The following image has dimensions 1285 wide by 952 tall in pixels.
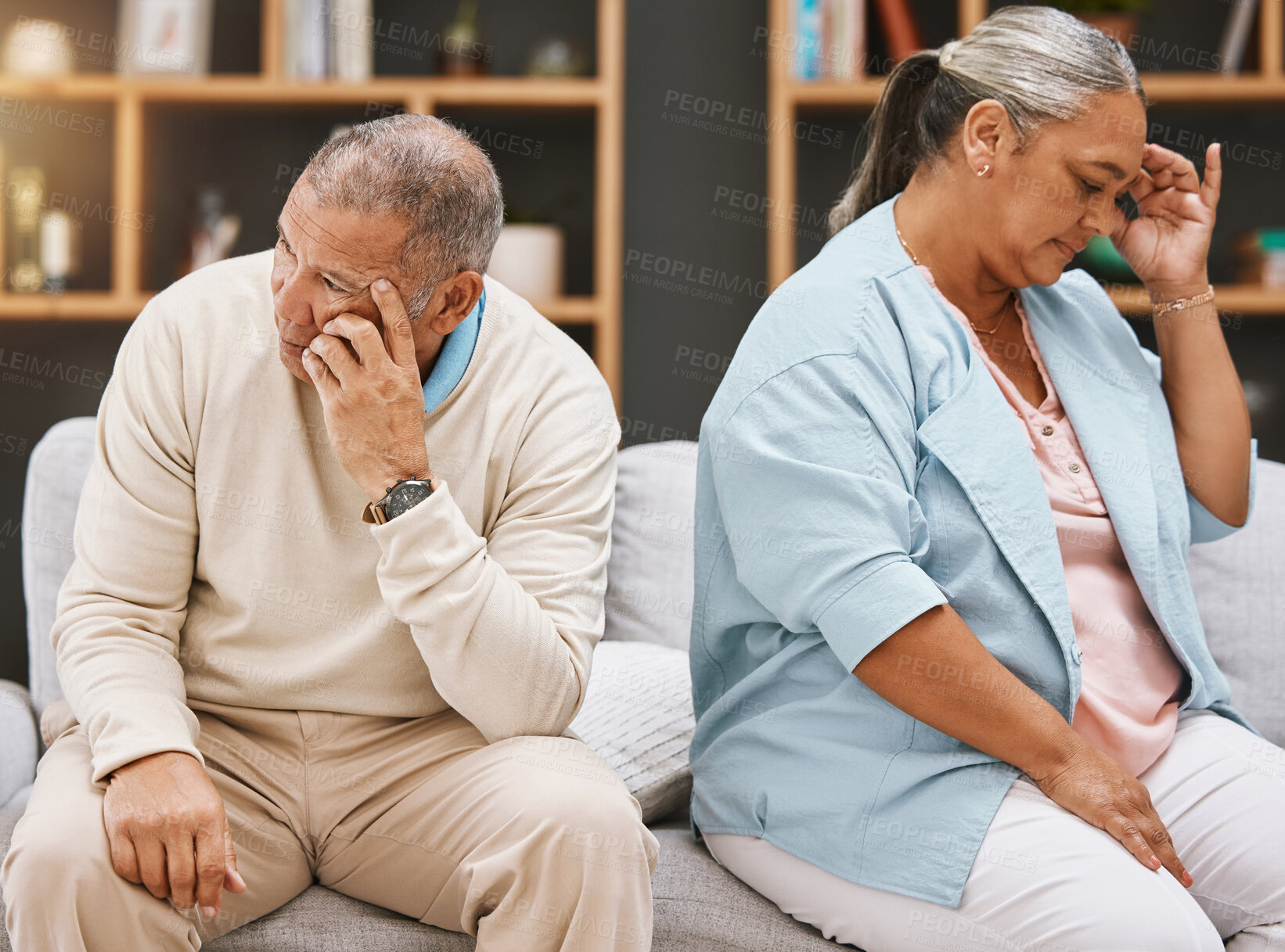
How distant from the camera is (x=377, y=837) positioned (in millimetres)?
1212

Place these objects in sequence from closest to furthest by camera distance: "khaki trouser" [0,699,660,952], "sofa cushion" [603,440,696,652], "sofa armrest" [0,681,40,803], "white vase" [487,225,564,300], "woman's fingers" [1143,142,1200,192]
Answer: "khaki trouser" [0,699,660,952], "sofa armrest" [0,681,40,803], "woman's fingers" [1143,142,1200,192], "sofa cushion" [603,440,696,652], "white vase" [487,225,564,300]

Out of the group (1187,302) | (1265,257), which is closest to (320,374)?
(1187,302)

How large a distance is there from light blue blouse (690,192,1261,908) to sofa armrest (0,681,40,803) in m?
0.87

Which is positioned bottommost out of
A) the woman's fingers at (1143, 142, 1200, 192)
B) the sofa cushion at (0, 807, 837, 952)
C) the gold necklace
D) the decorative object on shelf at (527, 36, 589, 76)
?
the sofa cushion at (0, 807, 837, 952)

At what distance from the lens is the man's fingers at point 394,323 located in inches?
46.1

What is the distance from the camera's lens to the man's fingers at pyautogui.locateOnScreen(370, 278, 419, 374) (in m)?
1.17

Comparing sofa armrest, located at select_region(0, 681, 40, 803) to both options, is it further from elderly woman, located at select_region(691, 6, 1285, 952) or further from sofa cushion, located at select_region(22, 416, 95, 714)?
elderly woman, located at select_region(691, 6, 1285, 952)

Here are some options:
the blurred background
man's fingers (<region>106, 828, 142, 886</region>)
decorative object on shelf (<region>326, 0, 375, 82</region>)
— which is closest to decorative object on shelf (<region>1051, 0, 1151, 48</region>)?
the blurred background

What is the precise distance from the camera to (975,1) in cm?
240

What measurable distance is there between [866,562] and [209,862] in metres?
0.67

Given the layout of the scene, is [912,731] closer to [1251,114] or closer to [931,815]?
[931,815]

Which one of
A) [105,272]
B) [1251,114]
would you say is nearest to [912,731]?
[1251,114]

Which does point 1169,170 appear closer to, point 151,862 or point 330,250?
point 330,250

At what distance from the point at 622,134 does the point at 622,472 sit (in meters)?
1.08
